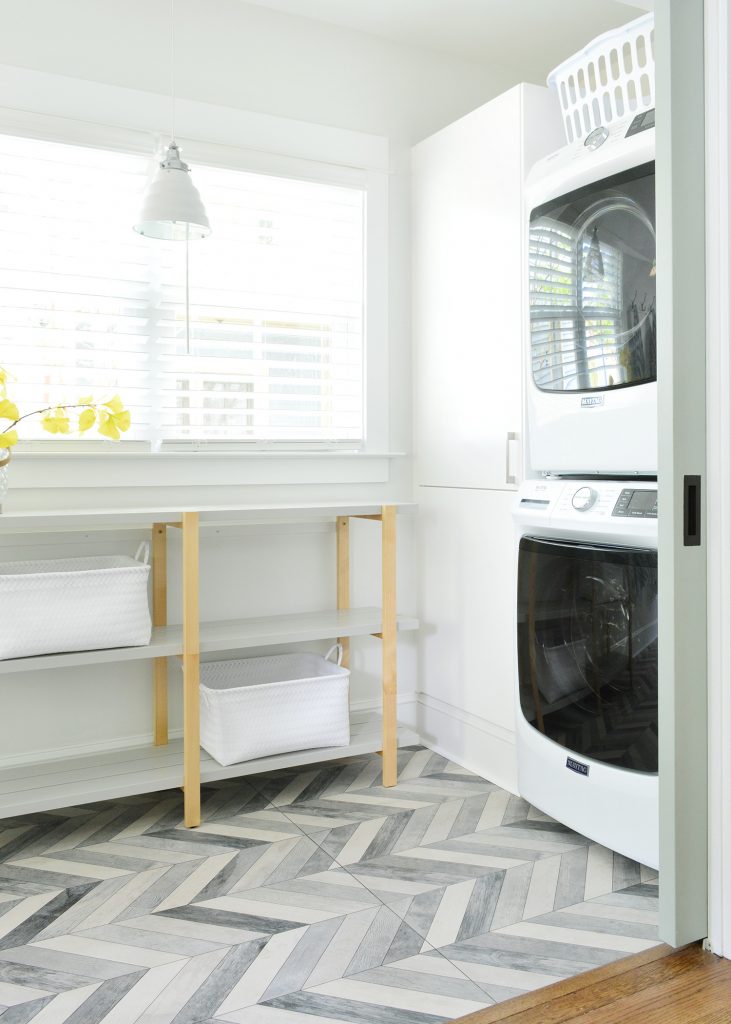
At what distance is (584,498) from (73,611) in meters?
1.35

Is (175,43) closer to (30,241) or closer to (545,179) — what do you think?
(30,241)

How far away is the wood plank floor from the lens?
5.05 ft

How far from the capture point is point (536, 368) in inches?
92.7

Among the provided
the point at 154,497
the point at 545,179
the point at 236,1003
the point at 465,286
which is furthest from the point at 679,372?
the point at 154,497

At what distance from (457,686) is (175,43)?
228 cm

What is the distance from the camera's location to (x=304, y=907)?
1.95 meters

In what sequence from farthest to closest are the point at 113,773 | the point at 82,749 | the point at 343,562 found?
the point at 343,562, the point at 82,749, the point at 113,773

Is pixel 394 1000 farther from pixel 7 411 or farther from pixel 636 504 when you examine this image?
pixel 7 411

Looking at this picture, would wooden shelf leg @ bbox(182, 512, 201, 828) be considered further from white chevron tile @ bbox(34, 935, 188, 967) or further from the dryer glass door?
the dryer glass door

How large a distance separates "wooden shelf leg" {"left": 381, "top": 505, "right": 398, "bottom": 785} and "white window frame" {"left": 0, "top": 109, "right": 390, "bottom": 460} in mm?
496

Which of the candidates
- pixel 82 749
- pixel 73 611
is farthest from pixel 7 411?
pixel 82 749

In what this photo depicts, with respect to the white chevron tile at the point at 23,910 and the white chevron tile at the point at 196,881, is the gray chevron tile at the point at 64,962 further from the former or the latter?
the white chevron tile at the point at 196,881

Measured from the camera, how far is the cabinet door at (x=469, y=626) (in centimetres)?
261

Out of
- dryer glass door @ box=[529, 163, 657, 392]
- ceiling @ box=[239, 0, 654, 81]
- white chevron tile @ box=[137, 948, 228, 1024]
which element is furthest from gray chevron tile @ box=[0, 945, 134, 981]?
ceiling @ box=[239, 0, 654, 81]
